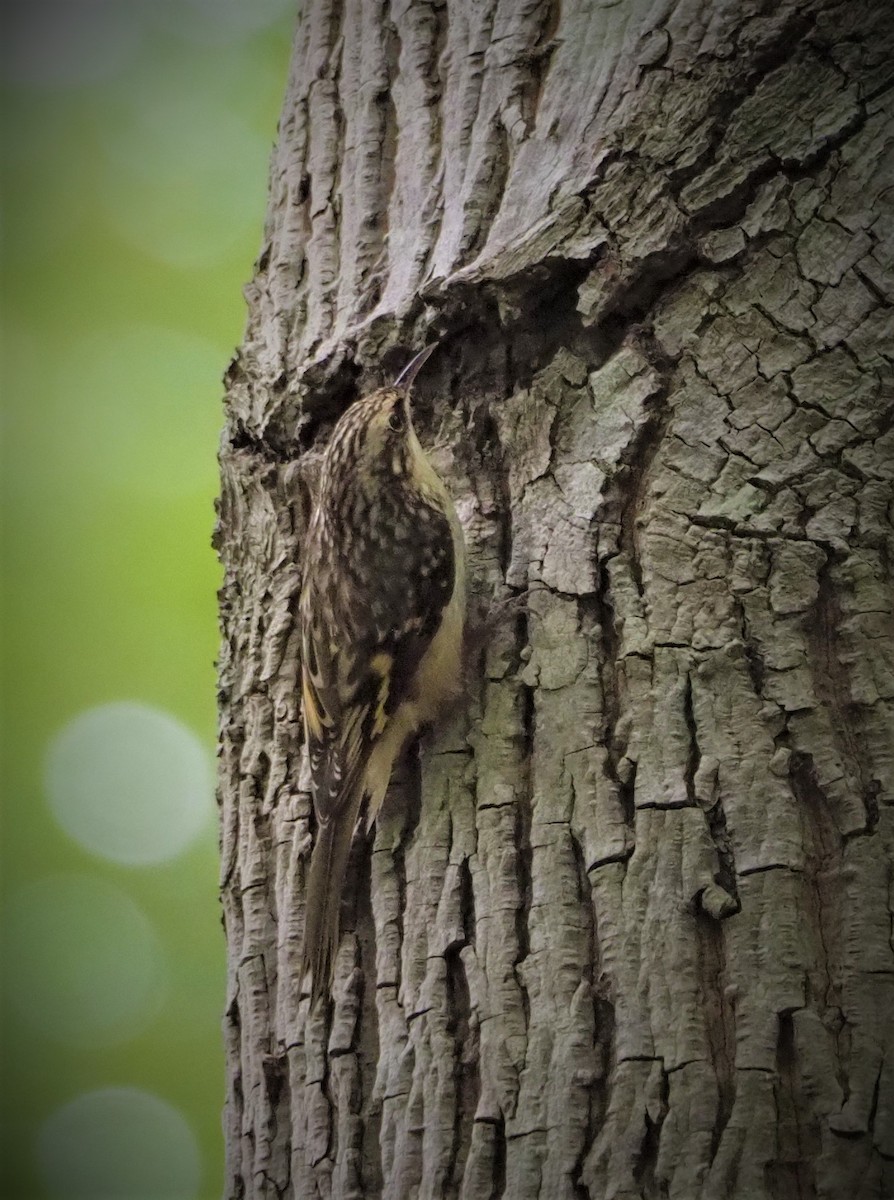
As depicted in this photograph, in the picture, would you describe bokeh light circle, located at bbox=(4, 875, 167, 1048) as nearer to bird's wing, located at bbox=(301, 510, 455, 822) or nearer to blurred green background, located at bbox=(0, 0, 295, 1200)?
blurred green background, located at bbox=(0, 0, 295, 1200)

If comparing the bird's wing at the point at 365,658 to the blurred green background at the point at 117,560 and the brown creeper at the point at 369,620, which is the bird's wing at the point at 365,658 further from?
the blurred green background at the point at 117,560

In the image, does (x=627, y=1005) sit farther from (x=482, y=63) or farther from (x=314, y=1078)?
(x=482, y=63)

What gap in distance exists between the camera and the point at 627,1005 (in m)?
0.81

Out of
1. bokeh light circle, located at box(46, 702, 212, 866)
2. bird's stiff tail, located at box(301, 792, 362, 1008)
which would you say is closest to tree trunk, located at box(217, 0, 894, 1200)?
bird's stiff tail, located at box(301, 792, 362, 1008)

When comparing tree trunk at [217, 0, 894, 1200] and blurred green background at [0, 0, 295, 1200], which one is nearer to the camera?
tree trunk at [217, 0, 894, 1200]

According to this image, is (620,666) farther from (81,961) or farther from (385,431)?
(81,961)

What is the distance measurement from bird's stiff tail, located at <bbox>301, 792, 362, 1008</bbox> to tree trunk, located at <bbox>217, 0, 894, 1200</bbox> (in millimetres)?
17

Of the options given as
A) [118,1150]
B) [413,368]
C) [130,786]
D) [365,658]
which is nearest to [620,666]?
[365,658]

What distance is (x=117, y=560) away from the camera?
5.49 ft

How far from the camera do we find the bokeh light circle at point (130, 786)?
1.54 m

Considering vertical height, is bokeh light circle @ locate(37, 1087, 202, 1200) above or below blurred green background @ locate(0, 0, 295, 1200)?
below

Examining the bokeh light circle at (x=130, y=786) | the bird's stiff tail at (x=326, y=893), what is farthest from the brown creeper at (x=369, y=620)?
the bokeh light circle at (x=130, y=786)

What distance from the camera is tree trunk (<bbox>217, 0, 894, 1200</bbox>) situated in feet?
2.55

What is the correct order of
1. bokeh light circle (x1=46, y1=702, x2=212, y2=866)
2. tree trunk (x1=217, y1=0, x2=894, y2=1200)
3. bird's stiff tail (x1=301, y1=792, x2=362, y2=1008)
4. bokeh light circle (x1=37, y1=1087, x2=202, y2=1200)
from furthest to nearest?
1. bokeh light circle (x1=46, y1=702, x2=212, y2=866)
2. bokeh light circle (x1=37, y1=1087, x2=202, y2=1200)
3. bird's stiff tail (x1=301, y1=792, x2=362, y2=1008)
4. tree trunk (x1=217, y1=0, x2=894, y2=1200)
